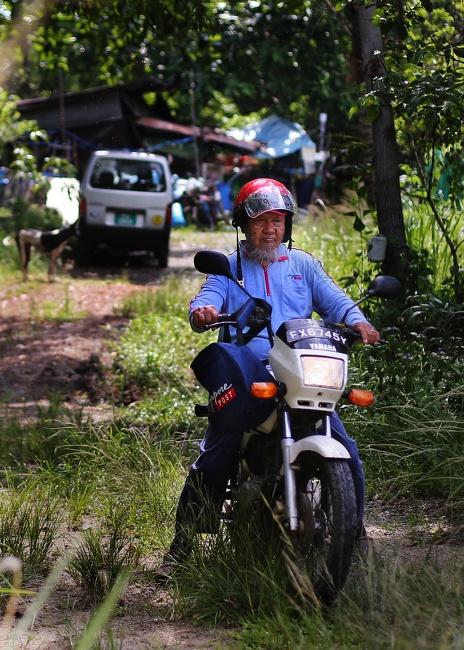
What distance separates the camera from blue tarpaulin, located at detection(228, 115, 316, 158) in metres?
34.7

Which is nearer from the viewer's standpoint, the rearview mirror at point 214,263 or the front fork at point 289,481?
the front fork at point 289,481

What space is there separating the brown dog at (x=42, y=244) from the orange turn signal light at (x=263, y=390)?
44.0 feet

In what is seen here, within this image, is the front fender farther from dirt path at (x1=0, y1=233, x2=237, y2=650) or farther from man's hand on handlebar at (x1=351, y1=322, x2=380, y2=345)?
dirt path at (x1=0, y1=233, x2=237, y2=650)

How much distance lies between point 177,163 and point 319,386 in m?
33.4

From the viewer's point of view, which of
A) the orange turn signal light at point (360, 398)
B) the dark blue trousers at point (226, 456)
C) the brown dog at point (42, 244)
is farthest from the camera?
the brown dog at point (42, 244)

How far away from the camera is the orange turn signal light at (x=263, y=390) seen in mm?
4289

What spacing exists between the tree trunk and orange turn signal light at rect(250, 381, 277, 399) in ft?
11.7

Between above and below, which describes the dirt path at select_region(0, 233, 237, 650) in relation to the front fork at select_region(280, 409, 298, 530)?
below

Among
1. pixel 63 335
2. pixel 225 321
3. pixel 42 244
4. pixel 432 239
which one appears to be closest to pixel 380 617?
pixel 225 321

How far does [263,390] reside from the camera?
429 centimetres

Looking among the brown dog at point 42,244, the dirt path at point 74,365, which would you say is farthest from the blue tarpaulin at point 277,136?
the brown dog at point 42,244

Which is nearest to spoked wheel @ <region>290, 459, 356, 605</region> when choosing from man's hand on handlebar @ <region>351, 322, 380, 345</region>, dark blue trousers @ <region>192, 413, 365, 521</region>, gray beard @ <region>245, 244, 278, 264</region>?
dark blue trousers @ <region>192, 413, 365, 521</region>

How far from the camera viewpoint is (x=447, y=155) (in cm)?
746

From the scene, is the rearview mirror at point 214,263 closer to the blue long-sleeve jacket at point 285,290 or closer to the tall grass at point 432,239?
the blue long-sleeve jacket at point 285,290
